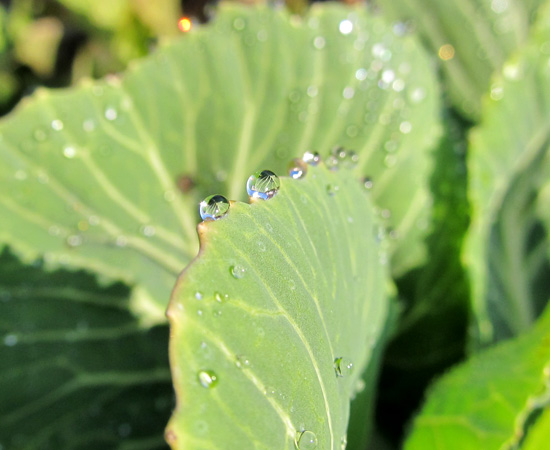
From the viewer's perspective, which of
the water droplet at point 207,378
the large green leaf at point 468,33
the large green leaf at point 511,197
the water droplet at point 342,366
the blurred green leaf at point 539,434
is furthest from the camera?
the large green leaf at point 468,33

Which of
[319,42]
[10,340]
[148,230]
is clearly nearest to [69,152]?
[148,230]

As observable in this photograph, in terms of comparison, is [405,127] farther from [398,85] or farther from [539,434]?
[539,434]

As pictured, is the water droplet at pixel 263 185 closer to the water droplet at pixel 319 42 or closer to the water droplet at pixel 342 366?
the water droplet at pixel 342 366

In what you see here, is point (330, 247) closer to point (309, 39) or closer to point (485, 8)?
point (309, 39)

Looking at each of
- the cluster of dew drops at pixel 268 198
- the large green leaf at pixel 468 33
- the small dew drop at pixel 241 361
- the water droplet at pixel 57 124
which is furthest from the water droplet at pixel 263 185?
the large green leaf at pixel 468 33

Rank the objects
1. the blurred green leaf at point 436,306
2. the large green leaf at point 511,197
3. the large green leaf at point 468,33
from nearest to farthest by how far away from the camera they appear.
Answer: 1. the large green leaf at point 511,197
2. the blurred green leaf at point 436,306
3. the large green leaf at point 468,33

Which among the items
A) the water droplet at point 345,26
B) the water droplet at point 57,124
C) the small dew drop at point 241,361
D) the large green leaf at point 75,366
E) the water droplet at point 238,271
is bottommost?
the large green leaf at point 75,366
